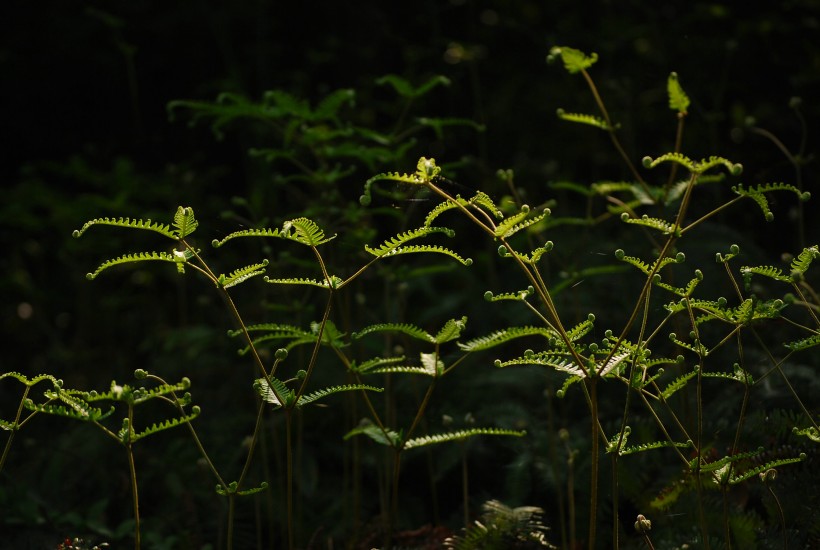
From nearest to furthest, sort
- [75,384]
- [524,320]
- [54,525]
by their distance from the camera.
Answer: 1. [54,525]
2. [524,320]
3. [75,384]

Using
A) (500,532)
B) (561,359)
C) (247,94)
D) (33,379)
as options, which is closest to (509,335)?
(561,359)

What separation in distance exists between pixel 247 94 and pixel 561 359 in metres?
3.35

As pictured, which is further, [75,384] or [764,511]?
[75,384]

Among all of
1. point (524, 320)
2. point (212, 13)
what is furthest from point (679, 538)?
point (212, 13)

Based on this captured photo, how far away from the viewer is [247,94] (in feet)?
14.8

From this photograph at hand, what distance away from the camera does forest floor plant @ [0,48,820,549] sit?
148cm

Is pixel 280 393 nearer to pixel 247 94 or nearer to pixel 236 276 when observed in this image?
pixel 236 276

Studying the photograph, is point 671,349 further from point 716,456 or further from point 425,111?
point 425,111

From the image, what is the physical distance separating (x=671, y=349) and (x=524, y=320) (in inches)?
21.6

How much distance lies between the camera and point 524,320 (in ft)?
10.2

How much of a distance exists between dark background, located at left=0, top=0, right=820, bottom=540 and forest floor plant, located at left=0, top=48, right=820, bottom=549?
0.45 metres

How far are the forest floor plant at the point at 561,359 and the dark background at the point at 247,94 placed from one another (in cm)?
45

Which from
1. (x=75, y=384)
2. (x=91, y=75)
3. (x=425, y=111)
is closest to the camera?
(x=75, y=384)

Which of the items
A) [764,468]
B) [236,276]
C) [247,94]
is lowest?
[764,468]
